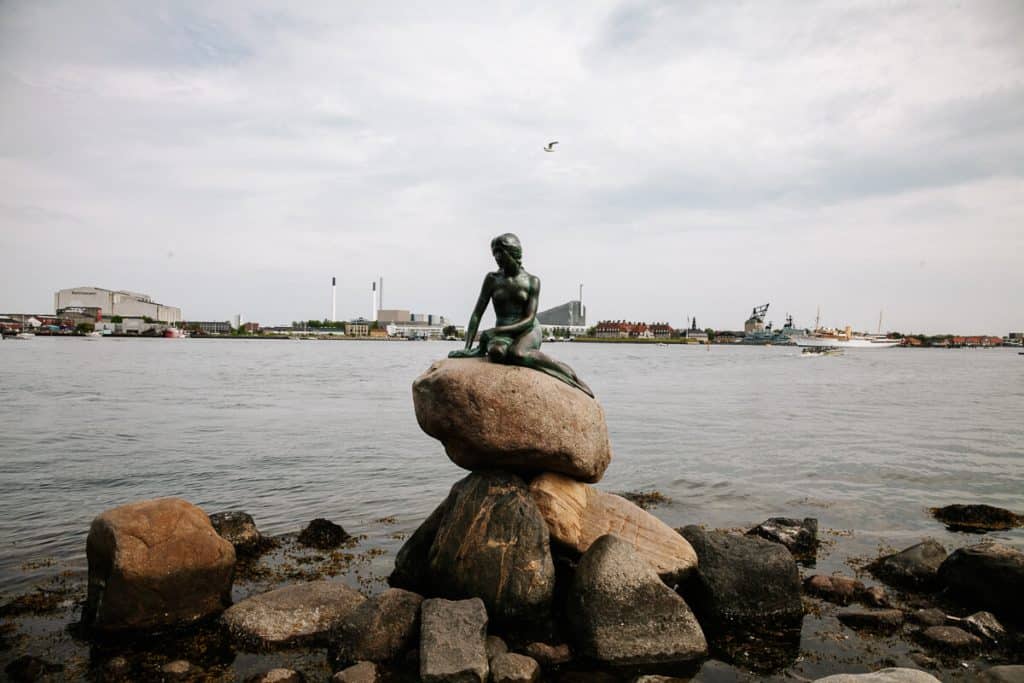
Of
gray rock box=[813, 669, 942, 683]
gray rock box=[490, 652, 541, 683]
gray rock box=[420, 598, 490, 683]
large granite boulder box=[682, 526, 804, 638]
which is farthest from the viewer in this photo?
large granite boulder box=[682, 526, 804, 638]

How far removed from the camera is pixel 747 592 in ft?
27.7

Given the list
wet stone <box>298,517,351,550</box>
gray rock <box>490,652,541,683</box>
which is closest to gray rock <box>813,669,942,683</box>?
gray rock <box>490,652,541,683</box>

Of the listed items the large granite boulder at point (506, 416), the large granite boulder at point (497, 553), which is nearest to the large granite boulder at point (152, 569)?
the large granite boulder at point (497, 553)

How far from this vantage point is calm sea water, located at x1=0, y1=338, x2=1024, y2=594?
1327 centimetres

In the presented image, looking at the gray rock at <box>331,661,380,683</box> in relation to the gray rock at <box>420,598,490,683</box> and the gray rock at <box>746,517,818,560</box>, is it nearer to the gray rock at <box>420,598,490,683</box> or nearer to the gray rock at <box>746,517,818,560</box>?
the gray rock at <box>420,598,490,683</box>

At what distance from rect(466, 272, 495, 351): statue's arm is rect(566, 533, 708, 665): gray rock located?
3.92m

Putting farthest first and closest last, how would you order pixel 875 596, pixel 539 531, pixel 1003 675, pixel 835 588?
pixel 835 588 < pixel 875 596 < pixel 539 531 < pixel 1003 675

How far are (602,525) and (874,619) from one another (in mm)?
3466

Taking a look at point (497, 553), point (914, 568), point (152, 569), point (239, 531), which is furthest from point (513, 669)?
point (914, 568)

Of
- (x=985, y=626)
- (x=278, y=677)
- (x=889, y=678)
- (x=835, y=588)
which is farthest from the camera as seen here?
(x=835, y=588)

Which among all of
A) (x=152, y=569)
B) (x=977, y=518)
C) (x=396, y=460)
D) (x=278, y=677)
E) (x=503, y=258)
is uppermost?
(x=503, y=258)

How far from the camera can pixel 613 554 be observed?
782cm

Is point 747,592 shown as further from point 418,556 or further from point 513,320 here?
point 513,320

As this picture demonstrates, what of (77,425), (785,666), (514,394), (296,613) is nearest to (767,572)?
(785,666)
